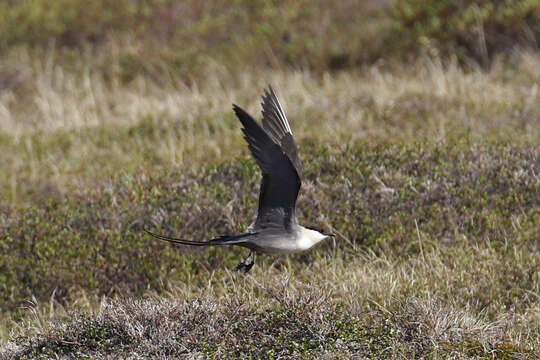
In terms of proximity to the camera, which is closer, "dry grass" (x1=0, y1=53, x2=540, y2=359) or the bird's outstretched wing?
the bird's outstretched wing

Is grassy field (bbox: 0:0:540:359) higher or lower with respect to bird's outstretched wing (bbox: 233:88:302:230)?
lower

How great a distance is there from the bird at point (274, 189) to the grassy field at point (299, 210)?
0.42 metres

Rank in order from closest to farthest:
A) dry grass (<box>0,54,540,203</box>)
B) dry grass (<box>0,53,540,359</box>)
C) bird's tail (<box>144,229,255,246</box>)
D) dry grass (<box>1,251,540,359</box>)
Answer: bird's tail (<box>144,229,255,246</box>)
dry grass (<box>1,251,540,359</box>)
dry grass (<box>0,53,540,359</box>)
dry grass (<box>0,54,540,203</box>)

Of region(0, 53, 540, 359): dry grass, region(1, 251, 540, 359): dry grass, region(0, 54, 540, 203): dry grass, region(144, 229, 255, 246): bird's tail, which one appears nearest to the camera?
region(144, 229, 255, 246): bird's tail

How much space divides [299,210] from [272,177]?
2.16 meters

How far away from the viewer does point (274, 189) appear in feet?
16.1


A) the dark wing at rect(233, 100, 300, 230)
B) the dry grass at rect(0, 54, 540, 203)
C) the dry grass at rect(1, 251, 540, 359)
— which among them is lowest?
the dry grass at rect(1, 251, 540, 359)

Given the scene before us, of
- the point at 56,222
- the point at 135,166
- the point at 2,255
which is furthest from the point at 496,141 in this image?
the point at 2,255

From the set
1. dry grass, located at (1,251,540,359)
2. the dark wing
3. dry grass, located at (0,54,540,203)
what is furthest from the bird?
dry grass, located at (0,54,540,203)

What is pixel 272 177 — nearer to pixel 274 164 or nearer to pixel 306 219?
pixel 274 164

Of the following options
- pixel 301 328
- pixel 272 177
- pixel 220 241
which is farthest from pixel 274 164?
pixel 301 328

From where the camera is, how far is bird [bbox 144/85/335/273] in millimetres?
4770

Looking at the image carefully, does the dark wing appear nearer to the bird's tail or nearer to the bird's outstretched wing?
the bird's outstretched wing

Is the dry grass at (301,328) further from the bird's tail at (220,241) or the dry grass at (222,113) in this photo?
the dry grass at (222,113)
